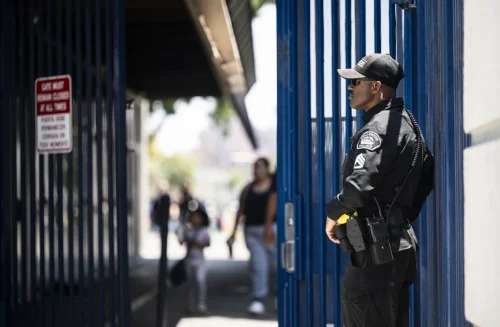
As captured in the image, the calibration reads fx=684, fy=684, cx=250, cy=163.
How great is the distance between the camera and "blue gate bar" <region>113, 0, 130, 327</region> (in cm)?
Answer: 475

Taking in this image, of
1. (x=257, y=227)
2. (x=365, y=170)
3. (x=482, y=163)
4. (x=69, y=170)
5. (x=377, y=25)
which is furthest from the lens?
(x=257, y=227)

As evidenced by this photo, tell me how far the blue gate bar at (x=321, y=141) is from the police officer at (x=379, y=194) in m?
0.77

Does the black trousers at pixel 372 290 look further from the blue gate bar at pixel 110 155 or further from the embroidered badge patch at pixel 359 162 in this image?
the blue gate bar at pixel 110 155

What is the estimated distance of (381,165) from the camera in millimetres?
3152

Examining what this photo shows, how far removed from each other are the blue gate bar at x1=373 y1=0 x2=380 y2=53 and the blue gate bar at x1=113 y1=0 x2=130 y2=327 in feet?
5.84

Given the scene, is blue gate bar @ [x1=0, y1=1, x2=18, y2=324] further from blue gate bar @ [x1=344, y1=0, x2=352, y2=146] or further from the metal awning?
blue gate bar @ [x1=344, y1=0, x2=352, y2=146]

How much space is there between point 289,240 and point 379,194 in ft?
3.44

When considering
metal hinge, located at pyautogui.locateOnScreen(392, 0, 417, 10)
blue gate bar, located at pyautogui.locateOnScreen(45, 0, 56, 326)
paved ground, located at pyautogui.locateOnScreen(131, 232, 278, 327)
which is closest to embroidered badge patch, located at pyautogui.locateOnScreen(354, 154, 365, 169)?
metal hinge, located at pyautogui.locateOnScreen(392, 0, 417, 10)

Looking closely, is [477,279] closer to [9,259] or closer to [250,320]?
[9,259]

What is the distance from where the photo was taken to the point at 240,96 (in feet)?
44.2

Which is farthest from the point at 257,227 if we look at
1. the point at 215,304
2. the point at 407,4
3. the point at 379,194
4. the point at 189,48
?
the point at 379,194

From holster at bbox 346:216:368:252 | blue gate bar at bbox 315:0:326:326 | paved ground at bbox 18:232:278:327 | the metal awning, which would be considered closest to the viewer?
holster at bbox 346:216:368:252

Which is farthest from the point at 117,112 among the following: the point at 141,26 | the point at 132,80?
the point at 132,80

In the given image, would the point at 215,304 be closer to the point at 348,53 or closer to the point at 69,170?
the point at 69,170
